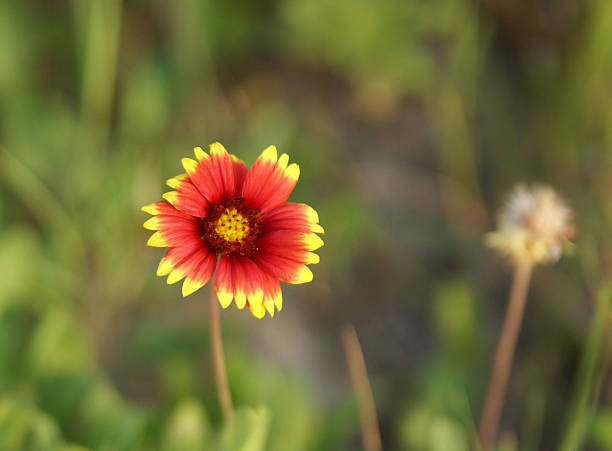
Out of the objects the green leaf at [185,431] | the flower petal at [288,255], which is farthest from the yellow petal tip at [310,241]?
the green leaf at [185,431]

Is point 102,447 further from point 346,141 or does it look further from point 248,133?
point 346,141

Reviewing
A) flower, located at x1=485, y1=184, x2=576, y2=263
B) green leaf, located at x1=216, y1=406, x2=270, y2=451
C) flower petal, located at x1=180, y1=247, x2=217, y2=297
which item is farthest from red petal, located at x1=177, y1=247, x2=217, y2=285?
flower, located at x1=485, y1=184, x2=576, y2=263

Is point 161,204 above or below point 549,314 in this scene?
below

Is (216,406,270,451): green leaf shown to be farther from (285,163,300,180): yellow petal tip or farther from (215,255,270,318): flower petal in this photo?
(285,163,300,180): yellow petal tip

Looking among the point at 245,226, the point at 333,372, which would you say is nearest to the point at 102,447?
the point at 245,226

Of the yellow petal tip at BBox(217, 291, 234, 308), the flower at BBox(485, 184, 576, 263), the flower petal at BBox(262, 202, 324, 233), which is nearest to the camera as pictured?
the yellow petal tip at BBox(217, 291, 234, 308)

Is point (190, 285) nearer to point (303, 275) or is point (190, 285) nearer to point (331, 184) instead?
point (303, 275)

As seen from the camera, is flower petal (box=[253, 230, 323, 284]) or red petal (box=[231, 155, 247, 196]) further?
red petal (box=[231, 155, 247, 196])

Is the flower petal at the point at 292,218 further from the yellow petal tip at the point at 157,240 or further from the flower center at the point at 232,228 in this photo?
the yellow petal tip at the point at 157,240
